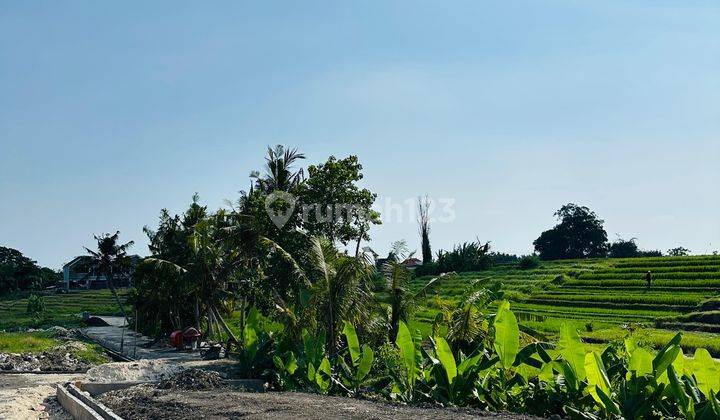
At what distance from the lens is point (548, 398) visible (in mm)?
10695

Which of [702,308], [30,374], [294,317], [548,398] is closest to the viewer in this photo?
[548,398]

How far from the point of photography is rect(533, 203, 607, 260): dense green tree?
7944cm

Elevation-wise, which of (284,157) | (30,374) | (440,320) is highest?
(284,157)

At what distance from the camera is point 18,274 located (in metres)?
80.6

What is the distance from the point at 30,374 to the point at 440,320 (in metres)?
12.3

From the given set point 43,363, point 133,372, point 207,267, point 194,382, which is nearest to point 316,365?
point 194,382

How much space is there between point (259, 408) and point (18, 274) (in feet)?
256

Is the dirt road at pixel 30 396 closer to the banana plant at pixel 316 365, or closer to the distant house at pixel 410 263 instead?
the banana plant at pixel 316 365

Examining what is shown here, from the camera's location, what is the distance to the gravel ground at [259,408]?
959 centimetres

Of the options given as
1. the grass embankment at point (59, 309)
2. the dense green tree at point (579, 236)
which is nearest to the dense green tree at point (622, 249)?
the dense green tree at point (579, 236)

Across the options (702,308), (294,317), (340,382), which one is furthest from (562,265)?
(340,382)

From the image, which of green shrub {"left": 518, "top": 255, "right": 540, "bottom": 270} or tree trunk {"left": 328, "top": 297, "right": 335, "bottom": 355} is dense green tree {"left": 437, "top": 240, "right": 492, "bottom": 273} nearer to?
green shrub {"left": 518, "top": 255, "right": 540, "bottom": 270}

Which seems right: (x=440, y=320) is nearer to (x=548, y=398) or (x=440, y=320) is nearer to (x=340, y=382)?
(x=340, y=382)

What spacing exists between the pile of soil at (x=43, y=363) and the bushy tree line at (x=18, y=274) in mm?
56027
